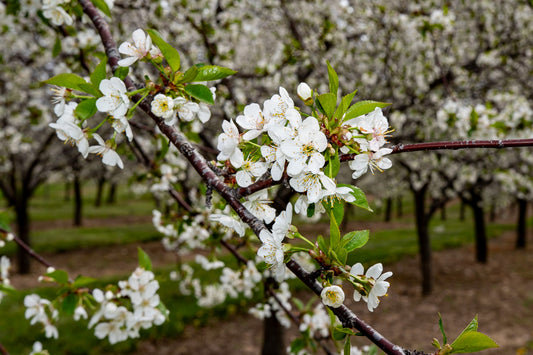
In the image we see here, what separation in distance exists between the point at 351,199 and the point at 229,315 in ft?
23.4

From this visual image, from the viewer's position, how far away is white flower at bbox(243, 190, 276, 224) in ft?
3.07

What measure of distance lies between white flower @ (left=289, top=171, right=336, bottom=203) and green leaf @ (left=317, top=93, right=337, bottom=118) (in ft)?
0.48

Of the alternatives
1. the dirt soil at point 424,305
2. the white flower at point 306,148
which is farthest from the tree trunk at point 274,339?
the white flower at point 306,148

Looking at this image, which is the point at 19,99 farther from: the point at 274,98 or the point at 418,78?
the point at 274,98

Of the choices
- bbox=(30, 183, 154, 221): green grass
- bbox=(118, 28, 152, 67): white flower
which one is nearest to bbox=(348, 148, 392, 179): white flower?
bbox=(118, 28, 152, 67): white flower

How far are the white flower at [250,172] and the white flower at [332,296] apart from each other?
0.94ft

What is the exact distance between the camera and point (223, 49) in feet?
15.0

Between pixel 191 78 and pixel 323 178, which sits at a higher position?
pixel 191 78

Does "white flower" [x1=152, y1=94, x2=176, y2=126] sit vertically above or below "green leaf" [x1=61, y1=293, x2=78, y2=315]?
above

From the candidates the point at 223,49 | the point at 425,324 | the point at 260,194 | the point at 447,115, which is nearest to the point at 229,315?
the point at 425,324

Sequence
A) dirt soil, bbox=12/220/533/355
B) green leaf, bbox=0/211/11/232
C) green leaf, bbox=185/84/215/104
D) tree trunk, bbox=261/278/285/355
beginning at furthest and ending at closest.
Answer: dirt soil, bbox=12/220/533/355
tree trunk, bbox=261/278/285/355
green leaf, bbox=0/211/11/232
green leaf, bbox=185/84/215/104

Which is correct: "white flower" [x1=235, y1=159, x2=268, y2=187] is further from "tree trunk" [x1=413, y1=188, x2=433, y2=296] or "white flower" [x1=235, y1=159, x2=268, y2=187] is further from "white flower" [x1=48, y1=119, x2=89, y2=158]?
"tree trunk" [x1=413, y1=188, x2=433, y2=296]

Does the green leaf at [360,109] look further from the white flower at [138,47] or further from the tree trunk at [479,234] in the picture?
the tree trunk at [479,234]

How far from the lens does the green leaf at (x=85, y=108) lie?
101cm
